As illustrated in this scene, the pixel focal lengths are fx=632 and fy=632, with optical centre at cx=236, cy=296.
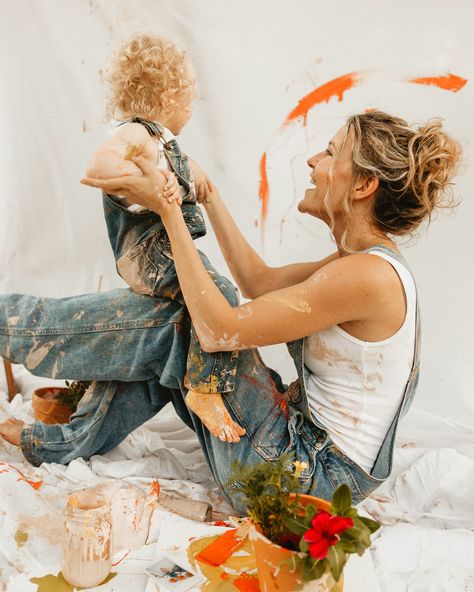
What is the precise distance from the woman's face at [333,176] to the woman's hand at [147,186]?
1.04 feet

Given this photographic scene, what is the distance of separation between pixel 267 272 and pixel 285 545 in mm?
881

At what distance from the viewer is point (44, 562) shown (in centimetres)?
119

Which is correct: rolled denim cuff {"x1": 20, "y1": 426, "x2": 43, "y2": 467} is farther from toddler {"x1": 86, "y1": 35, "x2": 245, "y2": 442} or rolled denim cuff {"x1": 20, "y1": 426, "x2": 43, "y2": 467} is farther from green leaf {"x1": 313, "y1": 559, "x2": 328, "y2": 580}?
green leaf {"x1": 313, "y1": 559, "x2": 328, "y2": 580}

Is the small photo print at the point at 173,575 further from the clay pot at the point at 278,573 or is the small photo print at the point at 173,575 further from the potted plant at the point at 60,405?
the potted plant at the point at 60,405

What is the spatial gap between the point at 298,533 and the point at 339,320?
1.49 feet

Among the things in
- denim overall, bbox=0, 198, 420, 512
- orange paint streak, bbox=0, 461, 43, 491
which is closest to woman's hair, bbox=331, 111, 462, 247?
denim overall, bbox=0, 198, 420, 512

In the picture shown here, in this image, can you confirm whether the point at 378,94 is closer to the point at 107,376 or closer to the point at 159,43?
the point at 159,43

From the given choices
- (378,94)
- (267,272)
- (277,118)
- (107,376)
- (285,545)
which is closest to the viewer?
(285,545)

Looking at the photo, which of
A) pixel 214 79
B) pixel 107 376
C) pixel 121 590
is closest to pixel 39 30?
pixel 214 79

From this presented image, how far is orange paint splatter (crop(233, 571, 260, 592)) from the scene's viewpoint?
1.07 meters

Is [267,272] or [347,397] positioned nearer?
[347,397]

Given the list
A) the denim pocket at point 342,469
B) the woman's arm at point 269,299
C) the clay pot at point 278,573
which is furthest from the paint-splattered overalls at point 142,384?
the clay pot at point 278,573

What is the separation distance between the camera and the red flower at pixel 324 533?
0.86 m

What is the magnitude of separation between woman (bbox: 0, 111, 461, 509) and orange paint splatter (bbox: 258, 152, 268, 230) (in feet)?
2.41
